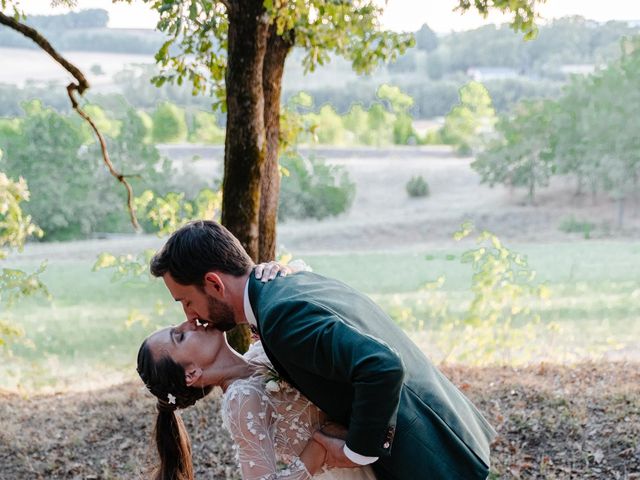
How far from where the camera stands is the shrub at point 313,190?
13.4 meters

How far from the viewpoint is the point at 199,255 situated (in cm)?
222

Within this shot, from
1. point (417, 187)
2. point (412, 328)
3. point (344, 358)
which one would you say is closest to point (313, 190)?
point (417, 187)

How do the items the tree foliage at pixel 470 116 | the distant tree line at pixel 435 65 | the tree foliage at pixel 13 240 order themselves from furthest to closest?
the tree foliage at pixel 470 116 → the distant tree line at pixel 435 65 → the tree foliage at pixel 13 240

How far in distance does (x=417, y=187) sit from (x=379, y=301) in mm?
5551

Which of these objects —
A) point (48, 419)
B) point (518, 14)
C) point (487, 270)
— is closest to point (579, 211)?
point (487, 270)

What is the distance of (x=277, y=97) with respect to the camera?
199 inches

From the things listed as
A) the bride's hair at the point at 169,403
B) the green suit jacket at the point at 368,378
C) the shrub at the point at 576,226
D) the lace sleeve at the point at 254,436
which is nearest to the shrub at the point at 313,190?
the shrub at the point at 576,226

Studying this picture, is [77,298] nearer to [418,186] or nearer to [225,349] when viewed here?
[418,186]

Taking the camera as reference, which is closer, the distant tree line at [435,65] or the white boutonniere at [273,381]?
the white boutonniere at [273,381]

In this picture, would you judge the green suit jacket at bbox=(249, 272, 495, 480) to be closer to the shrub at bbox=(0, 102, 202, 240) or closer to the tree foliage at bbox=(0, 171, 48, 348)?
the tree foliage at bbox=(0, 171, 48, 348)

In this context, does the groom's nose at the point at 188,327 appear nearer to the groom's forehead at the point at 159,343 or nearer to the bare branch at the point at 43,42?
the groom's forehead at the point at 159,343

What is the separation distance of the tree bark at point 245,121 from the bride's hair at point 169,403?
2.11 metres

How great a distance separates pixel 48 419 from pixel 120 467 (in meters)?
1.05

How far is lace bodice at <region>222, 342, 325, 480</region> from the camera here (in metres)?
2.29
